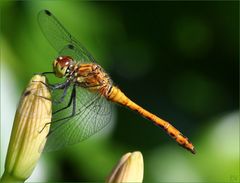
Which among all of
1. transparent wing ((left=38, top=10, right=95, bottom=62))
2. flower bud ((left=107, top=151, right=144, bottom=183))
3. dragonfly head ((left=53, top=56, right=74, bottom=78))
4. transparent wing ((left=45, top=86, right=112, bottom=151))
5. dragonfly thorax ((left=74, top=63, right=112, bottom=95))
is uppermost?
transparent wing ((left=38, top=10, right=95, bottom=62))

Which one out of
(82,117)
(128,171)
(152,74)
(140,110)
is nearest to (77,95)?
(82,117)

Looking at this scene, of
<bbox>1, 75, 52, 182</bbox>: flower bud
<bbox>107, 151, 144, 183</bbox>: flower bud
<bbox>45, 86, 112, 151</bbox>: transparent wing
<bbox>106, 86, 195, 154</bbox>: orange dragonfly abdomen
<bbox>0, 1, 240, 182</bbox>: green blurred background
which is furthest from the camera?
<bbox>0, 1, 240, 182</bbox>: green blurred background

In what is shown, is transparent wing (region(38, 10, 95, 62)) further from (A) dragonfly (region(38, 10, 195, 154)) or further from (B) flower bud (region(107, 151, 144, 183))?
(B) flower bud (region(107, 151, 144, 183))

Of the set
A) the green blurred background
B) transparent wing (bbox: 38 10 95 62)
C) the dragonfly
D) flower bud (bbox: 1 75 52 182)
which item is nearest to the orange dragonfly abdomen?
the dragonfly

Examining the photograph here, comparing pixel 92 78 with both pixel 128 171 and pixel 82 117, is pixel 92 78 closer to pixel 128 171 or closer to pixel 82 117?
pixel 82 117

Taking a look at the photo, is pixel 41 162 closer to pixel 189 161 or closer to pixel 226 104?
pixel 189 161

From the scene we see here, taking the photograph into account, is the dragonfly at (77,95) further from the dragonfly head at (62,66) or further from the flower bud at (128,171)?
the flower bud at (128,171)
